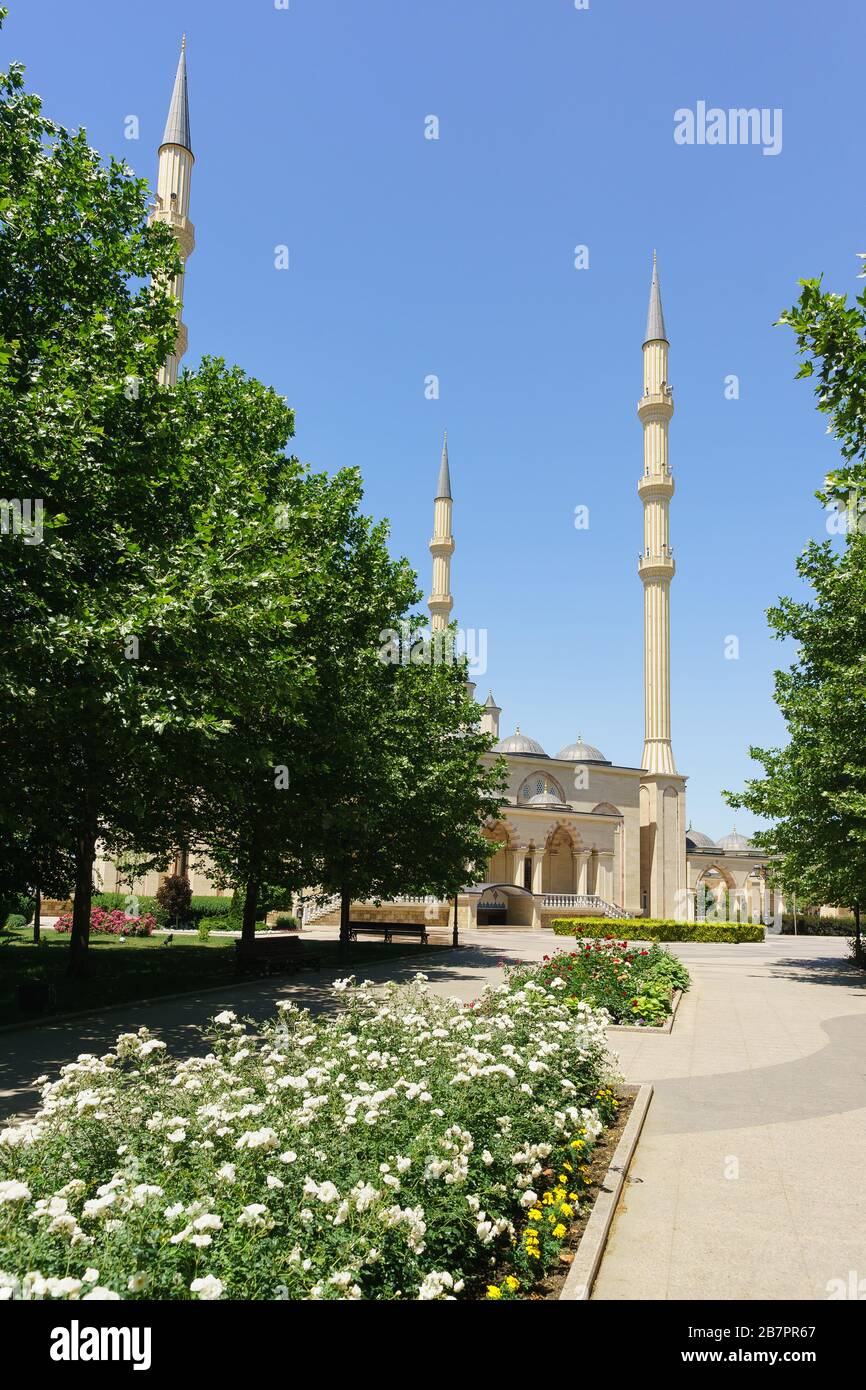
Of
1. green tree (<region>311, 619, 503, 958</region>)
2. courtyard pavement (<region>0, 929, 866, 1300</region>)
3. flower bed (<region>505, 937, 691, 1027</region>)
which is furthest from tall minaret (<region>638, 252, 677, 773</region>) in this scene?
flower bed (<region>505, 937, 691, 1027</region>)

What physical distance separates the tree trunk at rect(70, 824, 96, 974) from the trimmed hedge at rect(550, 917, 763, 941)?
21222 millimetres

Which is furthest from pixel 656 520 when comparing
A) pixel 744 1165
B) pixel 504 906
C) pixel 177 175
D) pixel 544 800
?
pixel 744 1165

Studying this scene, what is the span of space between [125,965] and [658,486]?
43.0 m

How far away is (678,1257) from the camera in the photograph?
5777mm

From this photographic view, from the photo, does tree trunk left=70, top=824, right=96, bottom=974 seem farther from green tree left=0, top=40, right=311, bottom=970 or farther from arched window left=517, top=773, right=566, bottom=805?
arched window left=517, top=773, right=566, bottom=805

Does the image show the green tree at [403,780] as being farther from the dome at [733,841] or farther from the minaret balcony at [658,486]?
the dome at [733,841]

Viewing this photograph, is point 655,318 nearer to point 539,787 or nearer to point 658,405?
point 658,405

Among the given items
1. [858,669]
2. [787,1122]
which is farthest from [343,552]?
[787,1122]

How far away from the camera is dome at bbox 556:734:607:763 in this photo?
2653 inches

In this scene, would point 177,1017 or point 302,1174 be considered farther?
point 177,1017

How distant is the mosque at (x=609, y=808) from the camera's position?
53094mm

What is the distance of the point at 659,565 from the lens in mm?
54500

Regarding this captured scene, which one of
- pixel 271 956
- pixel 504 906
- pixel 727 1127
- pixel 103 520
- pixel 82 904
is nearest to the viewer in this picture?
pixel 727 1127
